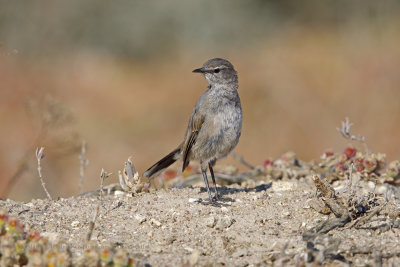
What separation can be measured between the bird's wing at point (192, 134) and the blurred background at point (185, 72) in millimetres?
4819

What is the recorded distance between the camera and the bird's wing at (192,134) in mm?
6508

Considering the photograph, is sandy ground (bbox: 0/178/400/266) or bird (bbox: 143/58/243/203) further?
bird (bbox: 143/58/243/203)

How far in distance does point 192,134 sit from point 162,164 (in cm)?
58

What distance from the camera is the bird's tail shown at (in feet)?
22.0

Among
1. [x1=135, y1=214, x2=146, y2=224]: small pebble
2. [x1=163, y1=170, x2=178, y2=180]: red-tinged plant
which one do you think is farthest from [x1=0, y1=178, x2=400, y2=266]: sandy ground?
[x1=163, y1=170, x2=178, y2=180]: red-tinged plant

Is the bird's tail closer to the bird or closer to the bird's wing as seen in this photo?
the bird

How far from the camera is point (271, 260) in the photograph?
4.20 meters

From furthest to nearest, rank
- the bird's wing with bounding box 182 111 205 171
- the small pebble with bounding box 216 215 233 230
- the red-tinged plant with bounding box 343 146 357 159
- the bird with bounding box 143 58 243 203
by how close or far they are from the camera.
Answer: the red-tinged plant with bounding box 343 146 357 159 → the bird's wing with bounding box 182 111 205 171 → the bird with bounding box 143 58 243 203 → the small pebble with bounding box 216 215 233 230

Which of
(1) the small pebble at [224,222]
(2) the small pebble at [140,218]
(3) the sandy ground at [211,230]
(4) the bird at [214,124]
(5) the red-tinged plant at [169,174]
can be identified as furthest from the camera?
(5) the red-tinged plant at [169,174]

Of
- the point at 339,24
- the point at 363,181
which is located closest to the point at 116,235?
the point at 363,181

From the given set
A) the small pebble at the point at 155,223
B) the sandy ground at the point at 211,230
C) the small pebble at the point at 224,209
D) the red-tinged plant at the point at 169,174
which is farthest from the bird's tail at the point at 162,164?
the small pebble at the point at 155,223

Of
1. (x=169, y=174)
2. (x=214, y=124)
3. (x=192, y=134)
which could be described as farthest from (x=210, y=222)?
(x=169, y=174)

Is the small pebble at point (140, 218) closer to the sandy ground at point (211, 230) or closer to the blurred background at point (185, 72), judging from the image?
the sandy ground at point (211, 230)

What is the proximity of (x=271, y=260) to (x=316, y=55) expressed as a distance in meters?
15.7
